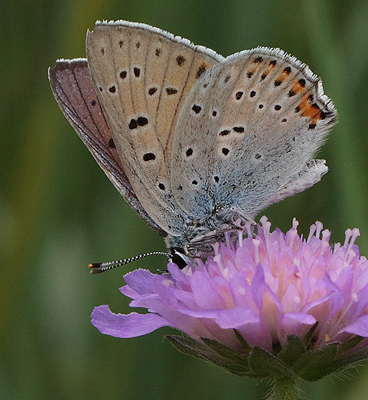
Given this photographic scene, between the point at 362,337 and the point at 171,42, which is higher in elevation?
the point at 171,42

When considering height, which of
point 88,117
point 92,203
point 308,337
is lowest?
point 308,337

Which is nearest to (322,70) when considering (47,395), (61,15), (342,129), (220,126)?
(342,129)

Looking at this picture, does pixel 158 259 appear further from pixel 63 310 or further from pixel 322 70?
pixel 322 70

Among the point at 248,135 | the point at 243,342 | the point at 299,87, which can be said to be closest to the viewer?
the point at 243,342

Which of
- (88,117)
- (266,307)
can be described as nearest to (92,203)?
(88,117)

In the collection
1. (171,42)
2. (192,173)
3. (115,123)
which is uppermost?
(171,42)

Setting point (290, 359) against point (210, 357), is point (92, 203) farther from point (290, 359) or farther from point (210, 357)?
point (290, 359)
